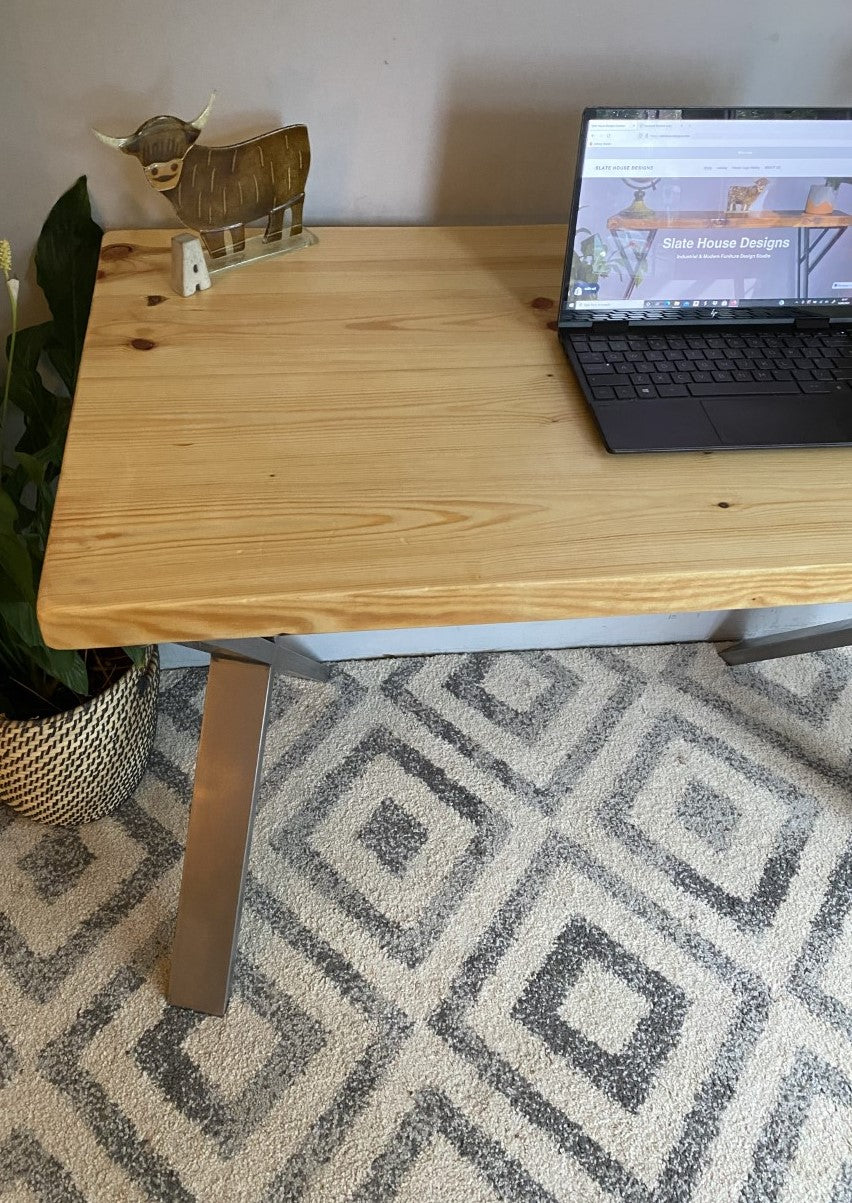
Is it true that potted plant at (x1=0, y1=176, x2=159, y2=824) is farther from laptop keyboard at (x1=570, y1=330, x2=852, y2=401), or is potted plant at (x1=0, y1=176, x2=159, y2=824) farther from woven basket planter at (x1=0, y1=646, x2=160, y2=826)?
laptop keyboard at (x1=570, y1=330, x2=852, y2=401)

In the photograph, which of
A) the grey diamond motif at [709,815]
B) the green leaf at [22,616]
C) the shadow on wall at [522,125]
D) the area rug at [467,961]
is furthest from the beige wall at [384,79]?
the grey diamond motif at [709,815]

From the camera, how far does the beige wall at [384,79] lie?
0.79m

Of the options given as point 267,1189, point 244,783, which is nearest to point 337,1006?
point 267,1189

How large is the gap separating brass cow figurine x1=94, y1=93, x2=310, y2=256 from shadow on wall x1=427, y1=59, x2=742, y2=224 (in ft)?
0.55

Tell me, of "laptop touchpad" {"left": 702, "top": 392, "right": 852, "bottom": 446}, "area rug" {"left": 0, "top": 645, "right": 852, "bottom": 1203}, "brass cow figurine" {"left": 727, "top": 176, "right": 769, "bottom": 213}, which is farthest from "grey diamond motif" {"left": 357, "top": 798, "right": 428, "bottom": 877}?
"brass cow figurine" {"left": 727, "top": 176, "right": 769, "bottom": 213}

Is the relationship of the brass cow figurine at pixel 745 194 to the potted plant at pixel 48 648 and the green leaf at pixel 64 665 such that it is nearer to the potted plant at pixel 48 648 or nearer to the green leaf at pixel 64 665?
the potted plant at pixel 48 648

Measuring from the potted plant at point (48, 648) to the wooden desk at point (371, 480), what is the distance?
0.07 m

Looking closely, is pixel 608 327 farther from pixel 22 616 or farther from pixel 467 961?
pixel 467 961

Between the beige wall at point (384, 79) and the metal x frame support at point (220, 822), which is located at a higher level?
the beige wall at point (384, 79)

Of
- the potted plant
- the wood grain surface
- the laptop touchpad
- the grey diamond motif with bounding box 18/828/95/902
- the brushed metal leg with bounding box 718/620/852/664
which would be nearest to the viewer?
the wood grain surface

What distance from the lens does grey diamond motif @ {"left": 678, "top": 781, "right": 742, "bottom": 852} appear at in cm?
119

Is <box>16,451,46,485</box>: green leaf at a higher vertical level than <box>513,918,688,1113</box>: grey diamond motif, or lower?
higher

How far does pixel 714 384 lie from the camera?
769 millimetres

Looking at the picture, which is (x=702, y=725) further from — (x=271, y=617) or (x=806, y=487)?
(x=271, y=617)
